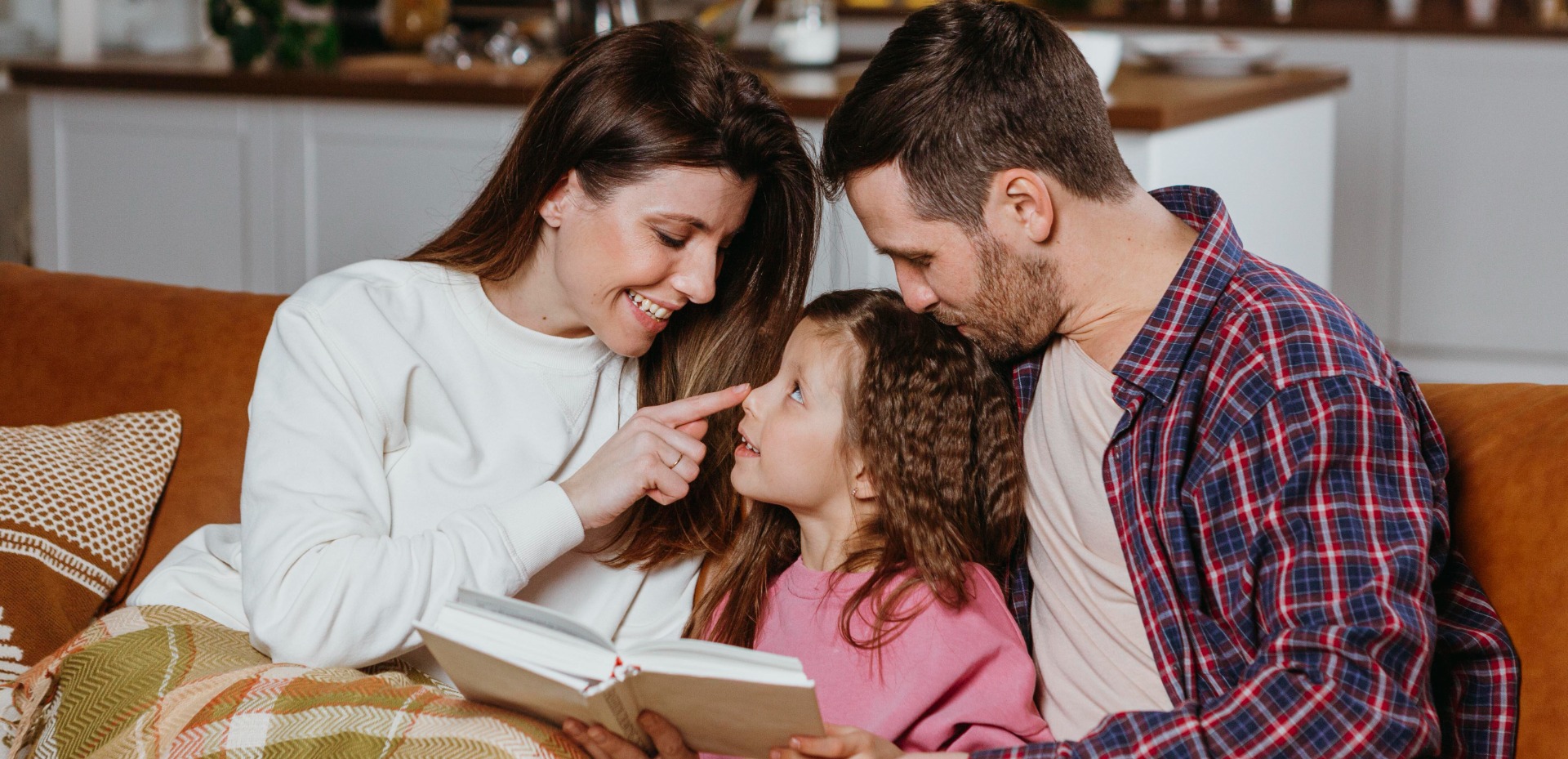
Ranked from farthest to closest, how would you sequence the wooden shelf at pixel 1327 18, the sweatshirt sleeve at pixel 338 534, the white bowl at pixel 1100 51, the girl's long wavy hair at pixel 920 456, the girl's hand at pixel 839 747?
1. the wooden shelf at pixel 1327 18
2. the white bowl at pixel 1100 51
3. the girl's long wavy hair at pixel 920 456
4. the sweatshirt sleeve at pixel 338 534
5. the girl's hand at pixel 839 747

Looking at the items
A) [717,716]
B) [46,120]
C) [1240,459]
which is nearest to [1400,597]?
[1240,459]

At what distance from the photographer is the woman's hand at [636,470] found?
145cm

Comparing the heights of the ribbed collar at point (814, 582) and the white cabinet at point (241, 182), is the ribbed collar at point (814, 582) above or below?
below

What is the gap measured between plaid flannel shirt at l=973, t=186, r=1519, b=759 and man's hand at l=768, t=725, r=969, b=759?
81 millimetres

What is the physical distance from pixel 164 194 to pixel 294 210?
34 centimetres

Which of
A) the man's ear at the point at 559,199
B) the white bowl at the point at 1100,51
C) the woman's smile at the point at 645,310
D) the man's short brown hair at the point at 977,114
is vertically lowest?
the woman's smile at the point at 645,310

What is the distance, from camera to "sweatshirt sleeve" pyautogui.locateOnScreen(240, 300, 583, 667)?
136 cm

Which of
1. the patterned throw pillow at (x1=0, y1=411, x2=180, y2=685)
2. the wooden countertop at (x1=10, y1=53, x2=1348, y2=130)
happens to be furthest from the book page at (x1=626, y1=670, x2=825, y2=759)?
the wooden countertop at (x1=10, y1=53, x2=1348, y2=130)

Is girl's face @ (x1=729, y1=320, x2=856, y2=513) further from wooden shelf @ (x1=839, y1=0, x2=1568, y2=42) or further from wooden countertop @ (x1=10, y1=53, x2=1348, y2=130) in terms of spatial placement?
wooden shelf @ (x1=839, y1=0, x2=1568, y2=42)

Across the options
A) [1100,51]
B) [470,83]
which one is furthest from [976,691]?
[470,83]

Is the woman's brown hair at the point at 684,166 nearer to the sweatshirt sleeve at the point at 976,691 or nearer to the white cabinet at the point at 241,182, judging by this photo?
the sweatshirt sleeve at the point at 976,691

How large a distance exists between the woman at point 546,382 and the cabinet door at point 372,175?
4.28 ft

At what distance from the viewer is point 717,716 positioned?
122cm

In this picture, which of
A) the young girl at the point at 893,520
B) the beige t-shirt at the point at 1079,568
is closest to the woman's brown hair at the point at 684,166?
the young girl at the point at 893,520
